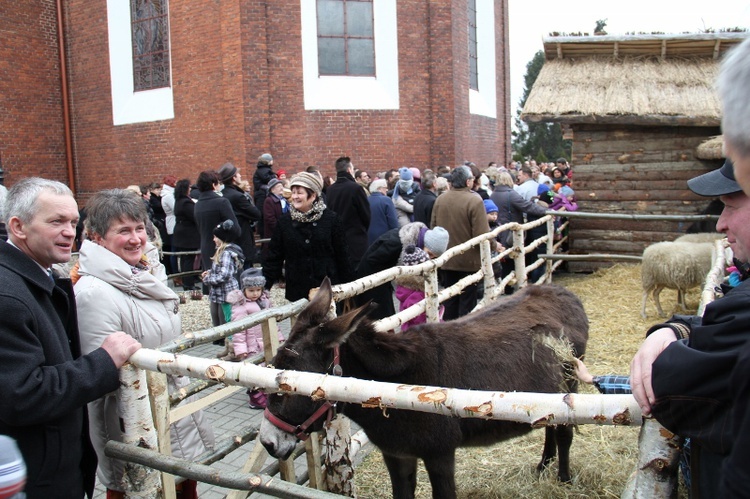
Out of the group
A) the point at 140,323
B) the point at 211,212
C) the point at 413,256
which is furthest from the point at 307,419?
the point at 211,212

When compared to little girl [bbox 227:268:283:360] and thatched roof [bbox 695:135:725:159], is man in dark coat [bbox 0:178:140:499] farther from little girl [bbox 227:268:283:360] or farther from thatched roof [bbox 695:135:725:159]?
thatched roof [bbox 695:135:725:159]

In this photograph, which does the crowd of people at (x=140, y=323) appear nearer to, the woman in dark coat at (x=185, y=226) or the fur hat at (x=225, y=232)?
the fur hat at (x=225, y=232)

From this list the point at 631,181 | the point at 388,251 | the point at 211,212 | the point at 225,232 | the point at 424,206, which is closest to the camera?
the point at 388,251

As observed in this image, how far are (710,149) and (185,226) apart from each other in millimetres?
8765

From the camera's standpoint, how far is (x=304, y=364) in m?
2.37

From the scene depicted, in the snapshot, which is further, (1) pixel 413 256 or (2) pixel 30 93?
(2) pixel 30 93

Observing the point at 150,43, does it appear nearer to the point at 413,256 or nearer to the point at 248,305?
the point at 248,305

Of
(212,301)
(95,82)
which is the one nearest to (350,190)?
(212,301)

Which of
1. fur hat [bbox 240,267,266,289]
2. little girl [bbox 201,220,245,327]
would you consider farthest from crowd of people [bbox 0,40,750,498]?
little girl [bbox 201,220,245,327]

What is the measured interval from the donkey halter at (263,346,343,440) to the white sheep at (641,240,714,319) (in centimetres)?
641

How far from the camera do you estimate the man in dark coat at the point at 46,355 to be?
1.85 metres

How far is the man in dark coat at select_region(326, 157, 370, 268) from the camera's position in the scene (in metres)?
7.38

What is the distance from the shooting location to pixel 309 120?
1455cm

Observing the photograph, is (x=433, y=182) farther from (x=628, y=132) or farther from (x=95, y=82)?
(x=95, y=82)
